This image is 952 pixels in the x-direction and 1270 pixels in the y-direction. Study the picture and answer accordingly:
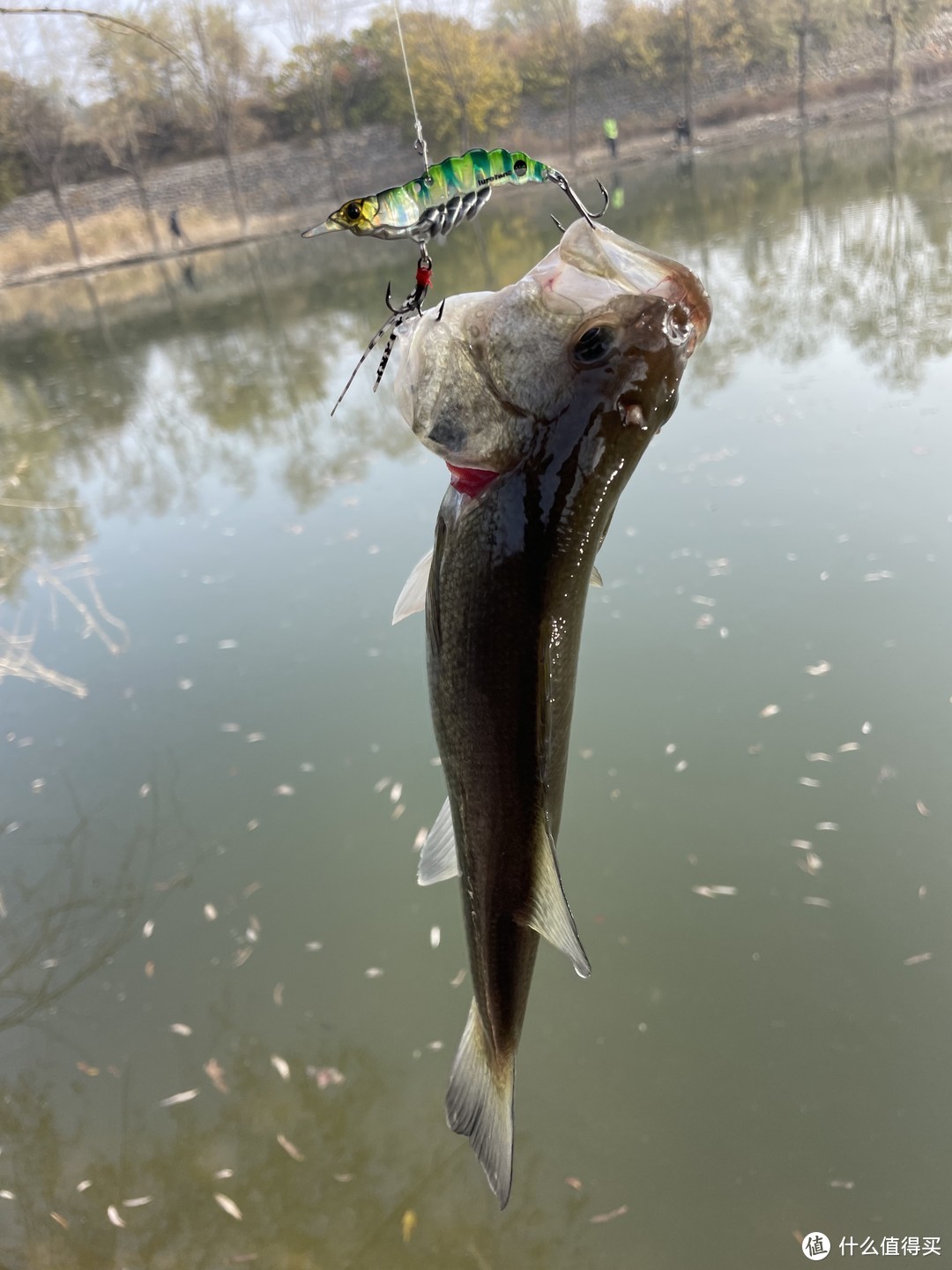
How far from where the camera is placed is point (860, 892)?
3670 millimetres

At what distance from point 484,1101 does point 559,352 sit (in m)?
1.25

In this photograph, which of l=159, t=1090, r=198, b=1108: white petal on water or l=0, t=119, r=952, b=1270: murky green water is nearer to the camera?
l=0, t=119, r=952, b=1270: murky green water

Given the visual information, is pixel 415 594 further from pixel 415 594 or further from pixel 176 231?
pixel 176 231

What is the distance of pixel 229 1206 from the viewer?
308cm

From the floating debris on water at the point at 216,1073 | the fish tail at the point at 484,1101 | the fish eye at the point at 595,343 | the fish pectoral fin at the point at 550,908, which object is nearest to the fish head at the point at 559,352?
the fish eye at the point at 595,343

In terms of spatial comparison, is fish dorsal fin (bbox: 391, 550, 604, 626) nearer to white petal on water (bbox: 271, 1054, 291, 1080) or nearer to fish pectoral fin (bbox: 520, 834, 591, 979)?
fish pectoral fin (bbox: 520, 834, 591, 979)

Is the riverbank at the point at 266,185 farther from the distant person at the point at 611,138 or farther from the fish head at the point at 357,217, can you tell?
the fish head at the point at 357,217

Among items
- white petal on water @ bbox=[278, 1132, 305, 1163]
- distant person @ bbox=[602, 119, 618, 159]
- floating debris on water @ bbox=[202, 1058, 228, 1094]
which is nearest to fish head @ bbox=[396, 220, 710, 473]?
white petal on water @ bbox=[278, 1132, 305, 1163]

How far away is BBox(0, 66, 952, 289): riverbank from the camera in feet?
100

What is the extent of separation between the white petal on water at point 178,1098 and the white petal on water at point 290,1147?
0.44 metres

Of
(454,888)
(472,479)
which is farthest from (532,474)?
(454,888)

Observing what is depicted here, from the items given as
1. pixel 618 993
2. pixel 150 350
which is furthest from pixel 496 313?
pixel 150 350

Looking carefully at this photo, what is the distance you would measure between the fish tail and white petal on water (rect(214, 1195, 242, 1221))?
2.27 metres

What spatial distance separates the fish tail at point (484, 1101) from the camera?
1363mm
